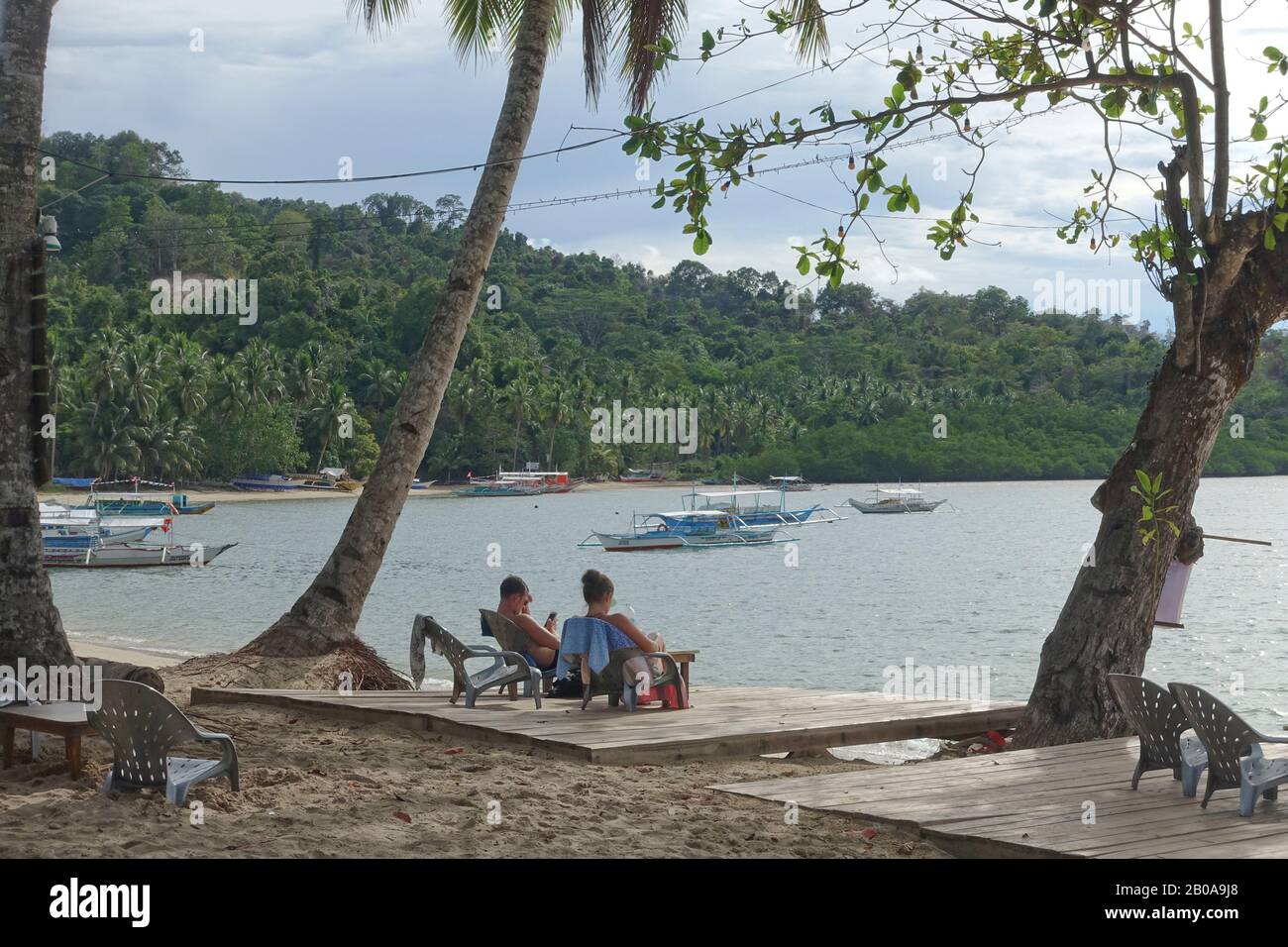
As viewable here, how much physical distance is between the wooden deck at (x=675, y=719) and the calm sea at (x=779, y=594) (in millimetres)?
12442

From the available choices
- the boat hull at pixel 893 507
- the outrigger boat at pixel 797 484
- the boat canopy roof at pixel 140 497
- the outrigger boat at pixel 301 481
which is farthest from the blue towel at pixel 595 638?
the outrigger boat at pixel 797 484

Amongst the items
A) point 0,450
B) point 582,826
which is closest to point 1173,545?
point 582,826

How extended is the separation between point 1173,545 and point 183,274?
9816 cm

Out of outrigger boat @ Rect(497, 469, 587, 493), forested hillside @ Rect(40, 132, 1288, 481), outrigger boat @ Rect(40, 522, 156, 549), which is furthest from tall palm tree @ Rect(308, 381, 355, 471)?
outrigger boat @ Rect(40, 522, 156, 549)

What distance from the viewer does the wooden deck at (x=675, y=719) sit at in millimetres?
7238

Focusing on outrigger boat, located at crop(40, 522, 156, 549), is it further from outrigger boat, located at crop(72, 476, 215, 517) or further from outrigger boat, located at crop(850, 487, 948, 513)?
outrigger boat, located at crop(850, 487, 948, 513)

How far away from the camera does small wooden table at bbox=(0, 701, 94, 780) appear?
5.59m

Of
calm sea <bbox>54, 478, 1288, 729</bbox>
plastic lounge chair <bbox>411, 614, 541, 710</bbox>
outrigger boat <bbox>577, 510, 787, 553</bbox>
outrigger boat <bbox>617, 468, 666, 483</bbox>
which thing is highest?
outrigger boat <bbox>617, 468, 666, 483</bbox>

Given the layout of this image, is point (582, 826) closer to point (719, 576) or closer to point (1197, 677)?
point (1197, 677)

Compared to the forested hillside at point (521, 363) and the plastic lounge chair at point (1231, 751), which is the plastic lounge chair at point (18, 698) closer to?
the plastic lounge chair at point (1231, 751)

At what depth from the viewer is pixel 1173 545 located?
26.5 feet

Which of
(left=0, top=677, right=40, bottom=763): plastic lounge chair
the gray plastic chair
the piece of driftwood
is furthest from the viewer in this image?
the piece of driftwood

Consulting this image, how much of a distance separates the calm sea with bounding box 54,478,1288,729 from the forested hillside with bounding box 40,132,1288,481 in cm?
817

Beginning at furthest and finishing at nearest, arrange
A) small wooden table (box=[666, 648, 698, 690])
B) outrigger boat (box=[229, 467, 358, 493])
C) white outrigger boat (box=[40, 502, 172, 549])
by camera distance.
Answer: outrigger boat (box=[229, 467, 358, 493]) → white outrigger boat (box=[40, 502, 172, 549]) → small wooden table (box=[666, 648, 698, 690])
